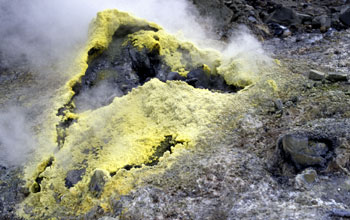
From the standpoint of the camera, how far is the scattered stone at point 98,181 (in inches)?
118

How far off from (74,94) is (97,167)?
4.07 ft

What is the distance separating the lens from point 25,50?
191 inches

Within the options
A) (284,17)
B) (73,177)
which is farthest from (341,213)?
(284,17)

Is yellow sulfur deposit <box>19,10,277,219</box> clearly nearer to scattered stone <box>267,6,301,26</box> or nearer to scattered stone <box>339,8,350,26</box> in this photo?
scattered stone <box>267,6,301,26</box>

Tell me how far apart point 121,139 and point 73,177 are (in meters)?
Result: 0.56

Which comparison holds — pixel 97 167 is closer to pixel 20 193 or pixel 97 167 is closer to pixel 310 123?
pixel 20 193

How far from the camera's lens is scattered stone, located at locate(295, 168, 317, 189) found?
265cm

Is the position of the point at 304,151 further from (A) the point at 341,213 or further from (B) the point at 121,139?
(B) the point at 121,139

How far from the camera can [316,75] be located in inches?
151

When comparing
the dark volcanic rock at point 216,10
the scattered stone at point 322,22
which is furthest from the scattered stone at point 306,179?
the dark volcanic rock at point 216,10

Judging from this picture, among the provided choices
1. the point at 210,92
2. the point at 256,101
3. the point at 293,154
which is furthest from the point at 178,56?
the point at 293,154

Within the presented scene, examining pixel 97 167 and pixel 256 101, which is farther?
pixel 256 101

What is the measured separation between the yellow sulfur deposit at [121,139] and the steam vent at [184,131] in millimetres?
11

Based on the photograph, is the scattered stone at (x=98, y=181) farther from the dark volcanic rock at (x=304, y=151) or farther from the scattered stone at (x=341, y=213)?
the scattered stone at (x=341, y=213)
